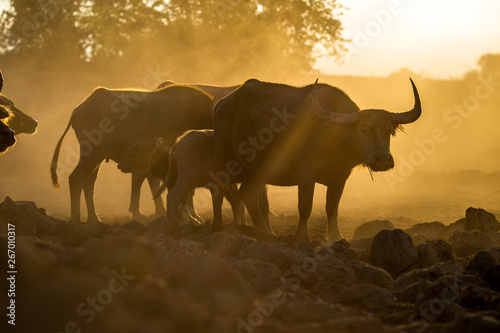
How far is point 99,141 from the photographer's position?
443 inches

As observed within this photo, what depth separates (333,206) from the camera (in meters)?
9.07

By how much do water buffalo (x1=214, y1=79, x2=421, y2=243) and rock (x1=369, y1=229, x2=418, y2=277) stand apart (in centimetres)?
141

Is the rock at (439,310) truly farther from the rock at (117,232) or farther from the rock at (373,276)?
the rock at (117,232)

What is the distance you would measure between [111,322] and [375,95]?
132 ft

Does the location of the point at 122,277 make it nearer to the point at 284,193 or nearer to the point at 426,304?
the point at 426,304

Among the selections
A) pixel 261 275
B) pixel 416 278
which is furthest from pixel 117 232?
pixel 416 278

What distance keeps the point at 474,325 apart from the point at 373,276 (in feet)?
7.77

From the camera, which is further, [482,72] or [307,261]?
[482,72]

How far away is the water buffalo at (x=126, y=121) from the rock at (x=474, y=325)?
8.19m

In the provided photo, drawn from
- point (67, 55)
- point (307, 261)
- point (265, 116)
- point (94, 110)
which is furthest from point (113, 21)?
point (307, 261)

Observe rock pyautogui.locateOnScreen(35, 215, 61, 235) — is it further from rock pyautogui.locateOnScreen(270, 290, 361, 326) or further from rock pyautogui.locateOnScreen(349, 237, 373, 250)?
rock pyautogui.locateOnScreen(270, 290, 361, 326)

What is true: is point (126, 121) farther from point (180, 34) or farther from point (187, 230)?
point (180, 34)

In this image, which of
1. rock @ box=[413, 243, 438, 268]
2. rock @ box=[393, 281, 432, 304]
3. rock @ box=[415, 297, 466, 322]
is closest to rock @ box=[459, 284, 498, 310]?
rock @ box=[415, 297, 466, 322]

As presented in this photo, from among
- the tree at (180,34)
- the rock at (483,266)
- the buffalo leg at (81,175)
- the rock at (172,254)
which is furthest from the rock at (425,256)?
the tree at (180,34)
